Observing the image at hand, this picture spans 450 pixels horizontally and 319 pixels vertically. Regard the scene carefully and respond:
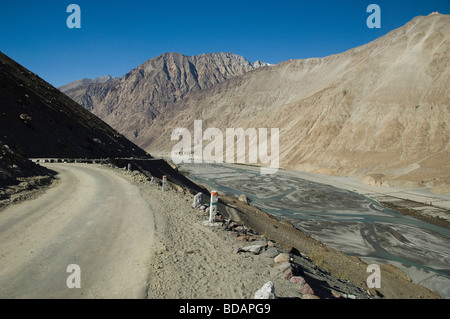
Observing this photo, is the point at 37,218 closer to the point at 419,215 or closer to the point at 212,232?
the point at 212,232

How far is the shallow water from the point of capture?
2002 cm

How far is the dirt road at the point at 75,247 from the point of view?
15.7 feet

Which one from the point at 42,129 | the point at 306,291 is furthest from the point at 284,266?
the point at 42,129

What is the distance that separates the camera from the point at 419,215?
33.2 m

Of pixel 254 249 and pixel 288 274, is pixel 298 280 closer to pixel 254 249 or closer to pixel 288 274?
pixel 288 274

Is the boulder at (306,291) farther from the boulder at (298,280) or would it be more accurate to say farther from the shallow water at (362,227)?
the shallow water at (362,227)

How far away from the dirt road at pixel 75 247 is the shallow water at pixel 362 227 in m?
17.4

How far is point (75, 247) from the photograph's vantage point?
6.42 m

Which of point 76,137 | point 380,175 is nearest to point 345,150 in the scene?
point 380,175

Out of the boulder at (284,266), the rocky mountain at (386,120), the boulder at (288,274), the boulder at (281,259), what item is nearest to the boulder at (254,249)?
the boulder at (281,259)

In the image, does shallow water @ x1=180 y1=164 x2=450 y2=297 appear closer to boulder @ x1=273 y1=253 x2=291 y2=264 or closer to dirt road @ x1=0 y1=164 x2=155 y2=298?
boulder @ x1=273 y1=253 x2=291 y2=264

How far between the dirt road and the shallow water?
56.9ft

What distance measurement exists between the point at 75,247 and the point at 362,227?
27.8 m

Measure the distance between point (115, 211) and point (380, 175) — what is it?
193 feet
